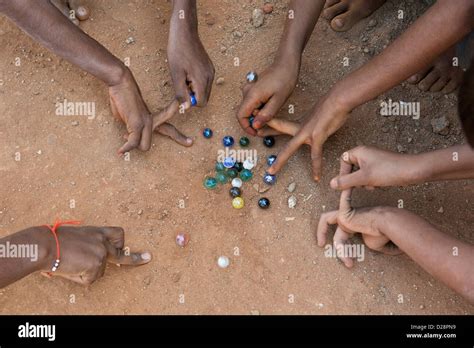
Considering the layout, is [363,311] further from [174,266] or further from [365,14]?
[365,14]

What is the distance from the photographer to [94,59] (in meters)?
2.13

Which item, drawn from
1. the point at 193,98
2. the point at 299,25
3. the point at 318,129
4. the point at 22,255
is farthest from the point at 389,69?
the point at 22,255

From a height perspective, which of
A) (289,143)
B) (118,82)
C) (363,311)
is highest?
(118,82)

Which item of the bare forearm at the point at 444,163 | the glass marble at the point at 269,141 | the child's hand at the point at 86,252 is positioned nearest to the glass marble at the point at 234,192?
the glass marble at the point at 269,141

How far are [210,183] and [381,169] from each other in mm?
656

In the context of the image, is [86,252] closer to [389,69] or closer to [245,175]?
[245,175]

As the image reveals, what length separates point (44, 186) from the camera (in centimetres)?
228

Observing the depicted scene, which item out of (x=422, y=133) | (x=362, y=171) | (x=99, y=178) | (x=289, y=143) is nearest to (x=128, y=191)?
(x=99, y=178)

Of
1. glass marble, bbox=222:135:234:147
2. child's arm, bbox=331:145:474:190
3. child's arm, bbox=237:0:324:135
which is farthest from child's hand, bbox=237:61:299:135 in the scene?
child's arm, bbox=331:145:474:190

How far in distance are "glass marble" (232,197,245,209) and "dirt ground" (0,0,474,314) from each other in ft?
0.08

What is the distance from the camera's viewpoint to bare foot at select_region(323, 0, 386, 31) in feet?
8.35

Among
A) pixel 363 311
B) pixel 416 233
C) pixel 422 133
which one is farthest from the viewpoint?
pixel 422 133

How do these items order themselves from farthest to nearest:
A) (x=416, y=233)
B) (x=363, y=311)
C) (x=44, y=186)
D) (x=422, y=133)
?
(x=422, y=133), (x=44, y=186), (x=363, y=311), (x=416, y=233)

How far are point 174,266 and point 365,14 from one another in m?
1.39
